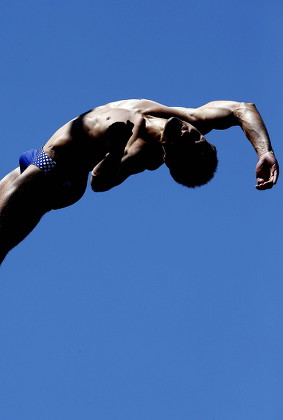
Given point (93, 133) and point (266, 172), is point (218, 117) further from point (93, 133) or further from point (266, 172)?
point (93, 133)

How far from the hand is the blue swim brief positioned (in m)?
2.36

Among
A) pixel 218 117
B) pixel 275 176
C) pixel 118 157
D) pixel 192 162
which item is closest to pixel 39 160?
pixel 118 157

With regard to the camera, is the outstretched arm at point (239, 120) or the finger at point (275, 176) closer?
the finger at point (275, 176)

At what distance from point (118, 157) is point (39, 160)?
4.76 ft

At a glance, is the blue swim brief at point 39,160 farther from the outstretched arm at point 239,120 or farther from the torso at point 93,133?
the outstretched arm at point 239,120

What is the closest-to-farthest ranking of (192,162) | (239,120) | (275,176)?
(275,176) < (192,162) < (239,120)

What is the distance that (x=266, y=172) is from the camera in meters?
9.06

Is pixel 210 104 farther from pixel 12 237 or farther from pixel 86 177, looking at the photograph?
pixel 12 237

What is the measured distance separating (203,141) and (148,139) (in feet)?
1.93

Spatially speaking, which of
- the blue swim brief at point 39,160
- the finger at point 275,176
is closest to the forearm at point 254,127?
the finger at point 275,176

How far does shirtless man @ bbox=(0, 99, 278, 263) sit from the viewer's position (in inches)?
360

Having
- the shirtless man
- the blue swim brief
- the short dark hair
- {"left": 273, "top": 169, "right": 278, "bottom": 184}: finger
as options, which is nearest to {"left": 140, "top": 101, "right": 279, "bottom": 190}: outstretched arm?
the shirtless man

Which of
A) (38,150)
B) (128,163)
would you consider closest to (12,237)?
(38,150)

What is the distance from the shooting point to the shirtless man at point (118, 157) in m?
9.16
